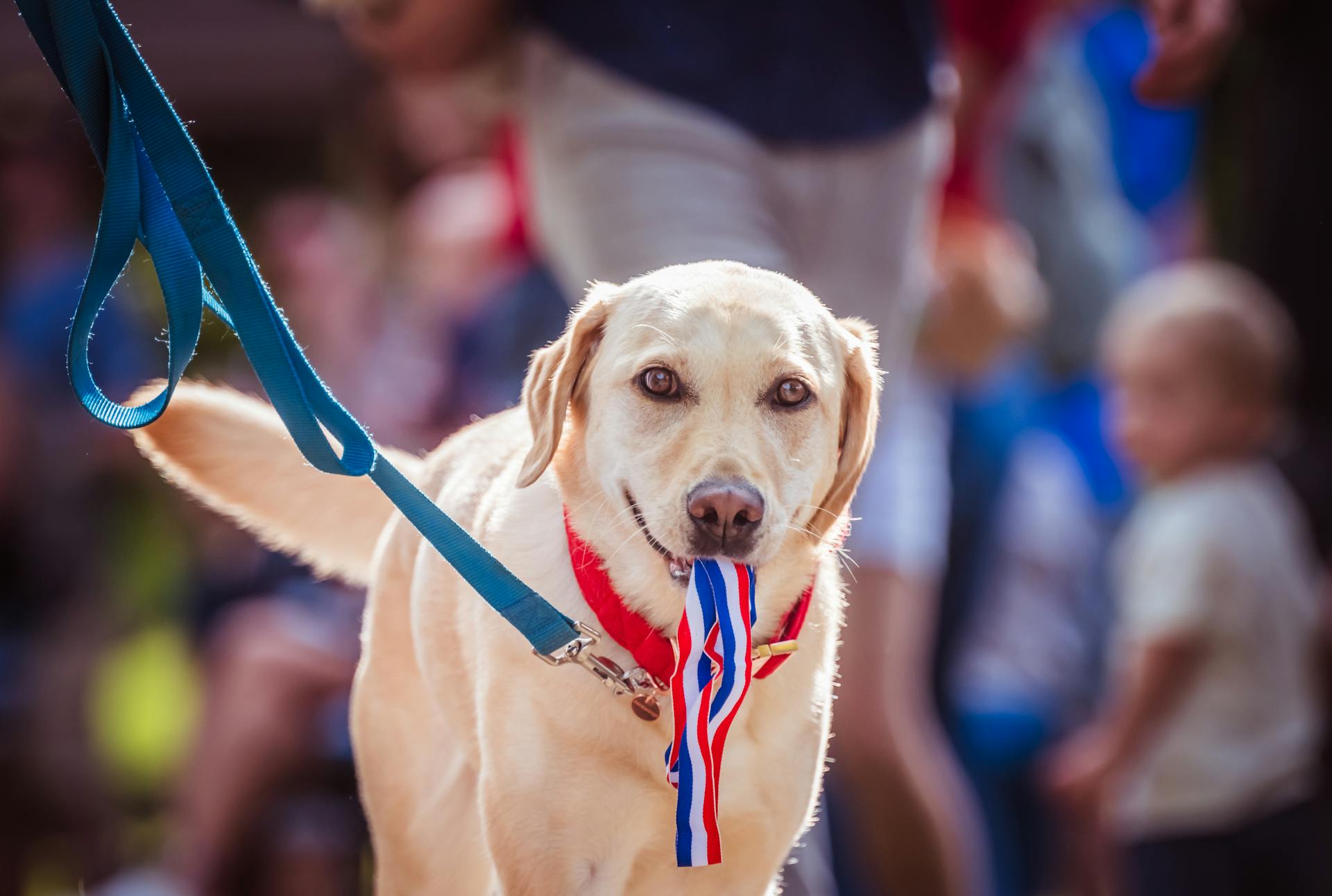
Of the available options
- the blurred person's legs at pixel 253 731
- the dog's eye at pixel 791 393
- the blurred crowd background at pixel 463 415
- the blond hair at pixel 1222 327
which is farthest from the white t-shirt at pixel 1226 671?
the dog's eye at pixel 791 393

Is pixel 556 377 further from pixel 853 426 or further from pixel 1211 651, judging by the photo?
pixel 1211 651

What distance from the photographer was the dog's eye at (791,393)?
6.38ft

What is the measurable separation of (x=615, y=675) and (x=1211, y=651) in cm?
329

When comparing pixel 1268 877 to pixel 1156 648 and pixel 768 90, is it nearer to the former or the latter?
pixel 1156 648

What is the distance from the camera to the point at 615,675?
1.99m

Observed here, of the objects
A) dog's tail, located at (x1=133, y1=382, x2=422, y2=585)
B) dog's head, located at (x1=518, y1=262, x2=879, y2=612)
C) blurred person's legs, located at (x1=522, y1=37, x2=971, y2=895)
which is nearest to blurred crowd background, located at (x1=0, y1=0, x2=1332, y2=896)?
blurred person's legs, located at (x1=522, y1=37, x2=971, y2=895)

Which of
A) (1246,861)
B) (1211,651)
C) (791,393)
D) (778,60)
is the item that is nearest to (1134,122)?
(1211,651)

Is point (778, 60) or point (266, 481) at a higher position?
point (778, 60)

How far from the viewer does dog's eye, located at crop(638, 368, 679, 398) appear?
1950 mm

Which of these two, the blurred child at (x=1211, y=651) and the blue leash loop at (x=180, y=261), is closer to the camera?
the blue leash loop at (x=180, y=261)

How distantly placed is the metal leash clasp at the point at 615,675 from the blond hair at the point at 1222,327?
3520 mm

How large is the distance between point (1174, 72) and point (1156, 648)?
244cm

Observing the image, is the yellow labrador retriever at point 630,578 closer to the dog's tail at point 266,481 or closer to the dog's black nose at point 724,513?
the dog's black nose at point 724,513

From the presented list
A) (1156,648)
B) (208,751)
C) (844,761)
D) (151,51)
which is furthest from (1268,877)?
(151,51)
